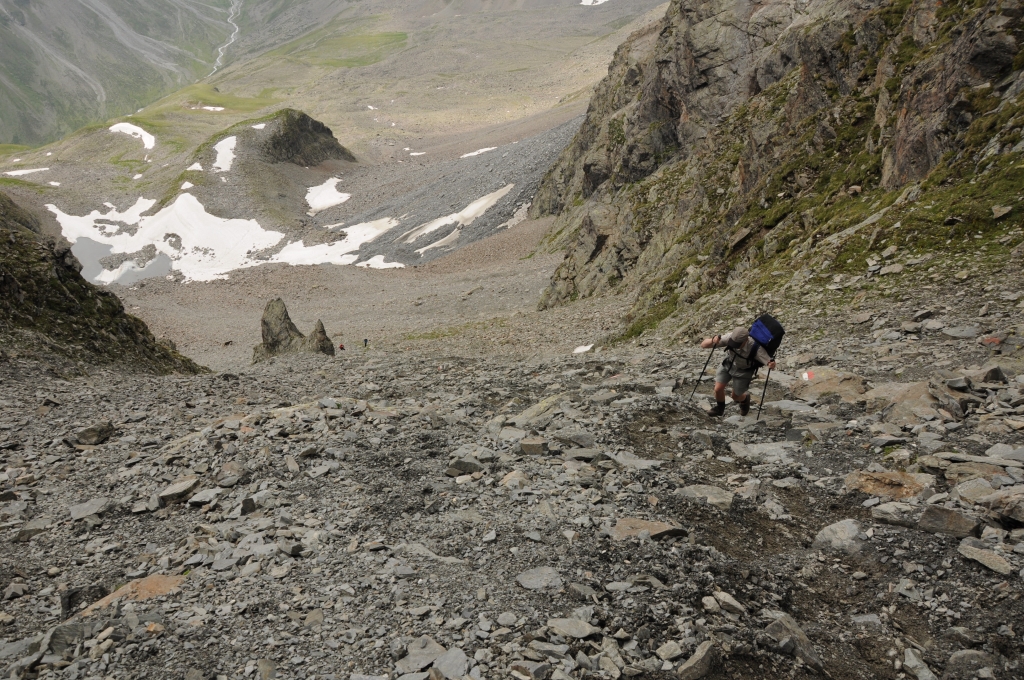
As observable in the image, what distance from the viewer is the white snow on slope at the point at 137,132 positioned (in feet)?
409

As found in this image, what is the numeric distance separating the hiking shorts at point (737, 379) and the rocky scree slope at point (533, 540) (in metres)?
0.75

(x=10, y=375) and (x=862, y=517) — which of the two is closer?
(x=862, y=517)

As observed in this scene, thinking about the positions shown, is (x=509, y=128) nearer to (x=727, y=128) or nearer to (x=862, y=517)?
(x=727, y=128)

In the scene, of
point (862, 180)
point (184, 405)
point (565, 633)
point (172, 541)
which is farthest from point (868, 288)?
point (184, 405)

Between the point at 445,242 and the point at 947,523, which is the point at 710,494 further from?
the point at 445,242

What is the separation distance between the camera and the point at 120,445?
13.2 meters

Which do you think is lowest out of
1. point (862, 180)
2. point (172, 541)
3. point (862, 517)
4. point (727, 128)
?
point (862, 517)

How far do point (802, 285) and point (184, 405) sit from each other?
1797 cm

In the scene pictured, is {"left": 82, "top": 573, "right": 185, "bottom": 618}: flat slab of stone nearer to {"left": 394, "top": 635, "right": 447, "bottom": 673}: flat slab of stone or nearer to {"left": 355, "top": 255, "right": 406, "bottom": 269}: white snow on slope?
{"left": 394, "top": 635, "right": 447, "bottom": 673}: flat slab of stone

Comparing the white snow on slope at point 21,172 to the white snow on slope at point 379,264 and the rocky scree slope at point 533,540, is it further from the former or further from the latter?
the rocky scree slope at point 533,540

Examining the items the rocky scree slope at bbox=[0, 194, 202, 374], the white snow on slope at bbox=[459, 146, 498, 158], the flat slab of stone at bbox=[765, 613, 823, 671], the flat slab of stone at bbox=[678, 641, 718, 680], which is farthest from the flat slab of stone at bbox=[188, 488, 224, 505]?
the white snow on slope at bbox=[459, 146, 498, 158]

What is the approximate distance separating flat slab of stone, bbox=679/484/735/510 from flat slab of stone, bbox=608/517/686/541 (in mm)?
1084

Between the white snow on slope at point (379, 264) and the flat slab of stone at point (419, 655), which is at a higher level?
the white snow on slope at point (379, 264)

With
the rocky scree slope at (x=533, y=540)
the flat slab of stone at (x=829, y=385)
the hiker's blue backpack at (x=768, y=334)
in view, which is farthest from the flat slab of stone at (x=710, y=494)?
the flat slab of stone at (x=829, y=385)
